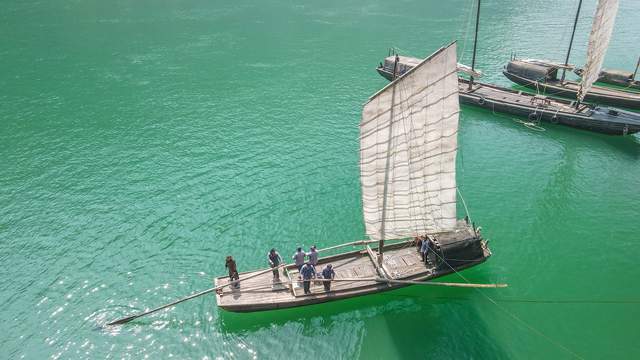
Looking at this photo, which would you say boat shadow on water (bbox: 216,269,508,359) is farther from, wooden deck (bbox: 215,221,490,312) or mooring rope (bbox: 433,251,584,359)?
wooden deck (bbox: 215,221,490,312)

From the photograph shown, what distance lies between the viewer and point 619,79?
49.4 m

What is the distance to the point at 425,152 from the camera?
19547 mm

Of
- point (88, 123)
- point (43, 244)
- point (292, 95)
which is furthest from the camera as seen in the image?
point (292, 95)

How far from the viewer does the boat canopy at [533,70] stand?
48.0m

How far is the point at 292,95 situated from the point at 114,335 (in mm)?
34776

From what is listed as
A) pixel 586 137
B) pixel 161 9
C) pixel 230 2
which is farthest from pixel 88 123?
pixel 230 2

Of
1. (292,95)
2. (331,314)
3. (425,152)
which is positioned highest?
(425,152)

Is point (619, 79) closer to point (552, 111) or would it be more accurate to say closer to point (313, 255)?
point (552, 111)

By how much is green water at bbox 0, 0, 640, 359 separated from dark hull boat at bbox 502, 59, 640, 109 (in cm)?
440

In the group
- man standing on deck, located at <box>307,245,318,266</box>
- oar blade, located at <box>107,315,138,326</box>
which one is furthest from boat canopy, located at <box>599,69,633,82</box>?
oar blade, located at <box>107,315,138,326</box>

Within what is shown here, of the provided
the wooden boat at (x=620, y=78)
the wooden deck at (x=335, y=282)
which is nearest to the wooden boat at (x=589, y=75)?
the wooden boat at (x=620, y=78)

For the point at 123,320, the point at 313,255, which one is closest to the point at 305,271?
the point at 313,255

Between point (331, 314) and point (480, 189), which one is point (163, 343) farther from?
point (480, 189)

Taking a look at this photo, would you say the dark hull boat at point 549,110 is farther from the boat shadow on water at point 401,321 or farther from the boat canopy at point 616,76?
the boat shadow on water at point 401,321
